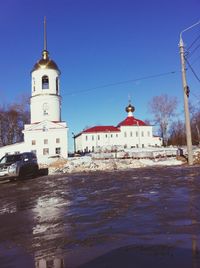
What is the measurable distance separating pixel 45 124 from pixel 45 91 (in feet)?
18.3

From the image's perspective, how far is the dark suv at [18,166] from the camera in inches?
883

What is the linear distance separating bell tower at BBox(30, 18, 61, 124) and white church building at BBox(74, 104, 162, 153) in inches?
1597

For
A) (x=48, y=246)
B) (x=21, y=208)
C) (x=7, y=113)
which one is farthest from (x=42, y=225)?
(x=7, y=113)

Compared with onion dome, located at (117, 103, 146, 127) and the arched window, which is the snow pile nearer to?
the arched window

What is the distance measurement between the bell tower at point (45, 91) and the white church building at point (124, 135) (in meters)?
40.6

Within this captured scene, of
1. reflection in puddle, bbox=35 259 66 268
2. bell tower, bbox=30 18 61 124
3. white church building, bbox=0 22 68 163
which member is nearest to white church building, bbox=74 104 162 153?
bell tower, bbox=30 18 61 124

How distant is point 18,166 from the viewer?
23.0 m

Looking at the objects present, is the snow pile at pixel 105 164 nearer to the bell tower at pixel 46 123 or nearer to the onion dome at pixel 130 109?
the bell tower at pixel 46 123

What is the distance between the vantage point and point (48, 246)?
19.4 feet

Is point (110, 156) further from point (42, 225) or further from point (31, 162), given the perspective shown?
point (42, 225)

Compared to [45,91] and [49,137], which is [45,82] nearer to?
[45,91]

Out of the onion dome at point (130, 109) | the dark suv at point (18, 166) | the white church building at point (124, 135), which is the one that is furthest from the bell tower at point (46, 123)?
the onion dome at point (130, 109)

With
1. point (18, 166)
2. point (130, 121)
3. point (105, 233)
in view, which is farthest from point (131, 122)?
point (105, 233)

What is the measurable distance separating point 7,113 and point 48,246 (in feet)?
277
